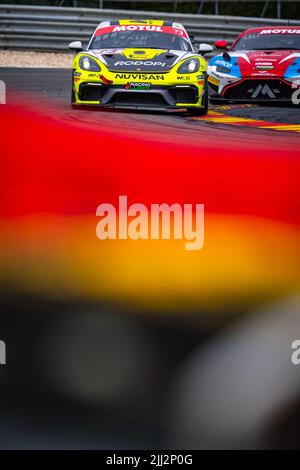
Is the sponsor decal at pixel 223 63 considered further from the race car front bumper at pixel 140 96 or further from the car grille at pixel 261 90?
the race car front bumper at pixel 140 96

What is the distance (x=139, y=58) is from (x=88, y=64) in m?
0.61

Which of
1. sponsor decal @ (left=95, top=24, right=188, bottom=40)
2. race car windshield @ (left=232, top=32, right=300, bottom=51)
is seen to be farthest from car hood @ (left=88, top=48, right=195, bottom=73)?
race car windshield @ (left=232, top=32, right=300, bottom=51)

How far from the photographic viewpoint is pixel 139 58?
32.7 feet

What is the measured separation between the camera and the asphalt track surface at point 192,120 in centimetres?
749

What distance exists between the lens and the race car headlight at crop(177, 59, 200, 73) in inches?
386

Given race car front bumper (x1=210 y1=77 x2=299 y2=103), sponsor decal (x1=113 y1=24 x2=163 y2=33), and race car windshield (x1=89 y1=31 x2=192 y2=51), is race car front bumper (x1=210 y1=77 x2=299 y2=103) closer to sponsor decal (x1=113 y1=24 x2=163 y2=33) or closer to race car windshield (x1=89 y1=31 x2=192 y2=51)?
race car windshield (x1=89 y1=31 x2=192 y2=51)

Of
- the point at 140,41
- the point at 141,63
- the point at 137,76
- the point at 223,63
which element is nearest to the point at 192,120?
the point at 137,76

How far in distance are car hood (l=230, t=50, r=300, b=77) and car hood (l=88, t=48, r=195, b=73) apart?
0.93 metres

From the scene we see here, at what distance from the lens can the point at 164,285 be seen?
3223 mm

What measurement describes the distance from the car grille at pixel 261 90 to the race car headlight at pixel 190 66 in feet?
3.32

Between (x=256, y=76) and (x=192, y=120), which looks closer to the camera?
(x=192, y=120)

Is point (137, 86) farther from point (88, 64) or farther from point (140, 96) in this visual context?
point (88, 64)

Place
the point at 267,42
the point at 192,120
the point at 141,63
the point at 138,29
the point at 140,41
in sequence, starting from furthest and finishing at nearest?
the point at 267,42
the point at 138,29
the point at 140,41
the point at 141,63
the point at 192,120
